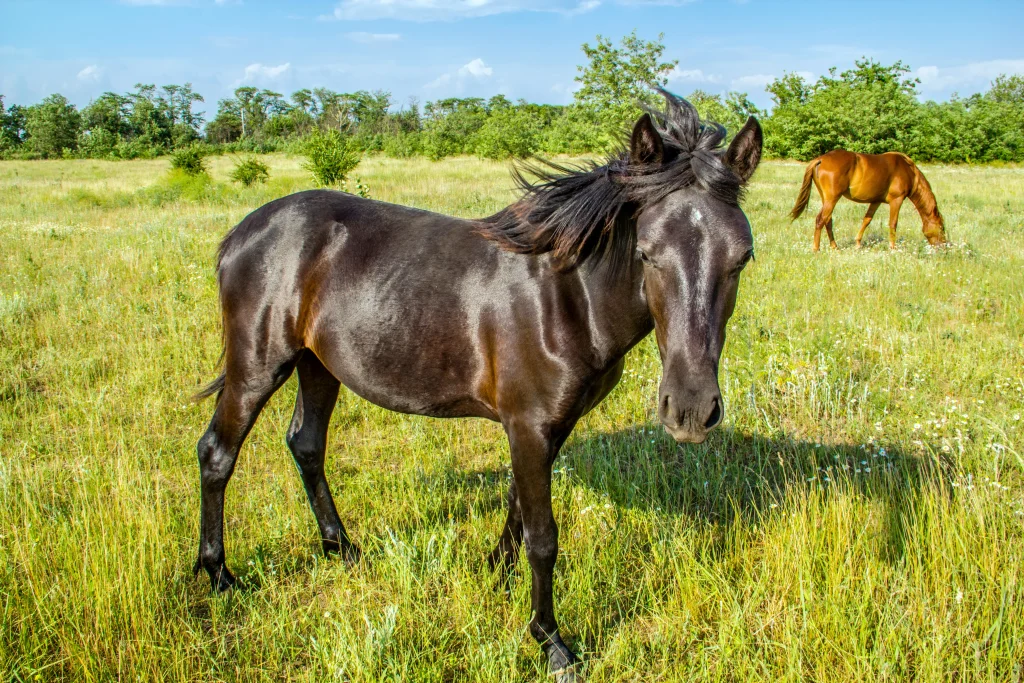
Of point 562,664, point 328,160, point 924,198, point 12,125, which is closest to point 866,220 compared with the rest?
point 924,198

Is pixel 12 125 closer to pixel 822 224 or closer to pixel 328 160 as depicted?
pixel 328 160

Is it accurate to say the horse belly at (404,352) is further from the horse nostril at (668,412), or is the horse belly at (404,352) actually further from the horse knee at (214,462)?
the horse nostril at (668,412)

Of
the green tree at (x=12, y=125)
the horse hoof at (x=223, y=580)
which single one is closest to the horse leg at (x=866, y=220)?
the horse hoof at (x=223, y=580)

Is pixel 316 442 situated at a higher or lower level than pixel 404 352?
lower

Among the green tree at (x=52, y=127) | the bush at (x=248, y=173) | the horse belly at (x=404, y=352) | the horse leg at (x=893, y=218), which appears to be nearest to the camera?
the horse belly at (x=404, y=352)

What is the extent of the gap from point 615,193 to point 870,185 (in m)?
12.9

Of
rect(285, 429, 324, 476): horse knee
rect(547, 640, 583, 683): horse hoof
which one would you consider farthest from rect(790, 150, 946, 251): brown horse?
rect(547, 640, 583, 683): horse hoof

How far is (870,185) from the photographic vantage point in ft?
41.9

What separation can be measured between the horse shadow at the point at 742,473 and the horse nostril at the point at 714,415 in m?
1.55

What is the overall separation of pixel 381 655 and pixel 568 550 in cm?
116

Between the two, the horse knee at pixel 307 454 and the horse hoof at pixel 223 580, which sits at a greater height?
the horse knee at pixel 307 454

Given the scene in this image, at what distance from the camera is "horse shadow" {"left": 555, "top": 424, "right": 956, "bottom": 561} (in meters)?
3.41

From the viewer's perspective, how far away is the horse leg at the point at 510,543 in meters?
3.14

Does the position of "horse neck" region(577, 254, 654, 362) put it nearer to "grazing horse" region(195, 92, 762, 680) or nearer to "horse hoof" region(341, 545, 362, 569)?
"grazing horse" region(195, 92, 762, 680)
